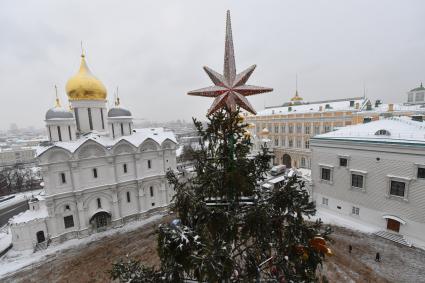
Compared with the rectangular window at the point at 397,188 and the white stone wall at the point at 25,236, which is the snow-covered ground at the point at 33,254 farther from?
the rectangular window at the point at 397,188

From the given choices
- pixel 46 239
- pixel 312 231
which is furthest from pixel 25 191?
pixel 312 231

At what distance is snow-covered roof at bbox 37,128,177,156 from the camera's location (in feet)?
59.9

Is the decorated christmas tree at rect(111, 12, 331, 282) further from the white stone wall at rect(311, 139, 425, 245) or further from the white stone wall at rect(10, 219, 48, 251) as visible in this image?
the white stone wall at rect(10, 219, 48, 251)

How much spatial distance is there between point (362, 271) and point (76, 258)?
21.6m

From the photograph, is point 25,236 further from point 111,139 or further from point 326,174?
point 326,174

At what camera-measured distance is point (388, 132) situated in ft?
54.7

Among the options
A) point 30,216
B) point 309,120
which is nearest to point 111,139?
point 30,216

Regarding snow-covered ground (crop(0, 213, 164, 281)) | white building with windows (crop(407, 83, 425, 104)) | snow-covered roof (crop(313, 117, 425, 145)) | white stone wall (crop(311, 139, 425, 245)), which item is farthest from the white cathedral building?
white building with windows (crop(407, 83, 425, 104))

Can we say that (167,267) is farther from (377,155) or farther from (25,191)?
(25,191)

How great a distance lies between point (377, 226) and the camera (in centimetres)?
1736

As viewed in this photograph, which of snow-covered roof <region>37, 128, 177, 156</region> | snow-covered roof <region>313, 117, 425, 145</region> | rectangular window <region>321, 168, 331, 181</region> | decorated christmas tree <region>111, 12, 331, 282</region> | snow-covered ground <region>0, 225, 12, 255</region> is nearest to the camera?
decorated christmas tree <region>111, 12, 331, 282</region>

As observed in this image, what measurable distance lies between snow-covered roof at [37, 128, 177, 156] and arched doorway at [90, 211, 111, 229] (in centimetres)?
691

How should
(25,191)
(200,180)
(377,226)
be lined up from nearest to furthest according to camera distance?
1. (200,180)
2. (377,226)
3. (25,191)

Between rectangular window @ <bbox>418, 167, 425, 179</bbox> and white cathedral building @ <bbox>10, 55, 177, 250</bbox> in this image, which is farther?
white cathedral building @ <bbox>10, 55, 177, 250</bbox>
